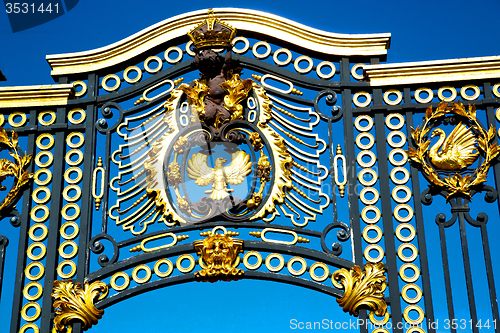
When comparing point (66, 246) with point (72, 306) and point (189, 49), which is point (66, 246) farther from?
point (189, 49)

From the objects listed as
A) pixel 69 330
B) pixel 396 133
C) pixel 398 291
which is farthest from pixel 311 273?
pixel 69 330

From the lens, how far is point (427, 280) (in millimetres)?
5488

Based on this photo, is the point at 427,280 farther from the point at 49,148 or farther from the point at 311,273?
the point at 49,148

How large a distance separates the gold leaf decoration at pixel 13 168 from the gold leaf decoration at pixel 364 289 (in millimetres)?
2420

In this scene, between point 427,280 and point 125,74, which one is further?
point 125,74

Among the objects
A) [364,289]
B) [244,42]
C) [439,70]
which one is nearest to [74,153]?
[244,42]

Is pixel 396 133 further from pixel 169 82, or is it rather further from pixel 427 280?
pixel 169 82

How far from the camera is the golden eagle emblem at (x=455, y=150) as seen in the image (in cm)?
579

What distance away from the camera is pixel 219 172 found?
5918mm

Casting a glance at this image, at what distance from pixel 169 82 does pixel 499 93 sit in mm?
2439

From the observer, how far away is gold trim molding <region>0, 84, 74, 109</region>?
6195 millimetres

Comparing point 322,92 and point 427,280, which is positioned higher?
point 322,92

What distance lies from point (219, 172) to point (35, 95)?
1.55 metres

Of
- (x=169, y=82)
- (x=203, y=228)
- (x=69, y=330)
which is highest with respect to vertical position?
(x=169, y=82)
